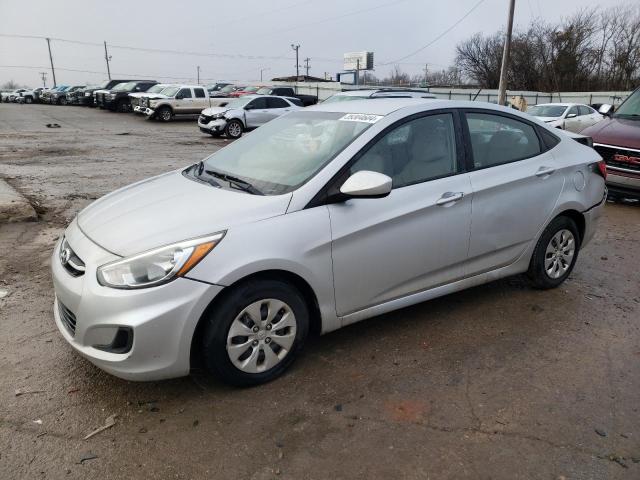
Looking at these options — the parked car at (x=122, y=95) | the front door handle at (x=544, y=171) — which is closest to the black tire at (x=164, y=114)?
the parked car at (x=122, y=95)

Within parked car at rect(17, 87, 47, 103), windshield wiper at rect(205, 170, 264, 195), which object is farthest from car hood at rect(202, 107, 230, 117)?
parked car at rect(17, 87, 47, 103)

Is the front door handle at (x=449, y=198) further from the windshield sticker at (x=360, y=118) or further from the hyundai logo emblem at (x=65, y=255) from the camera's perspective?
the hyundai logo emblem at (x=65, y=255)

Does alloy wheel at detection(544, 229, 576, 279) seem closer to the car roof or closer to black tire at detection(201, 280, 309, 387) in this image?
the car roof

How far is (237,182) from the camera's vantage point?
3396mm

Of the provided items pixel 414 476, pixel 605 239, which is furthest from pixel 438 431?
pixel 605 239

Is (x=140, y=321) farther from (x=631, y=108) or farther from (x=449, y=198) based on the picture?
(x=631, y=108)

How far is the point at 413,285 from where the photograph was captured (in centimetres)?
354

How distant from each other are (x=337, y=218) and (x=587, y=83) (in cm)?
5500

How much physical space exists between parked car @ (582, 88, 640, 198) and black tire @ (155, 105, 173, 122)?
21095 mm

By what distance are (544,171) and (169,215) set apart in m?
2.93

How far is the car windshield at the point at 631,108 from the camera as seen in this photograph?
865cm

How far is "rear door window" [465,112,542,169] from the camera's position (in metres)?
3.85

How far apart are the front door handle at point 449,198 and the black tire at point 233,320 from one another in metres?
1.20

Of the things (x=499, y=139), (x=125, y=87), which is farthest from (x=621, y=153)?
(x=125, y=87)
